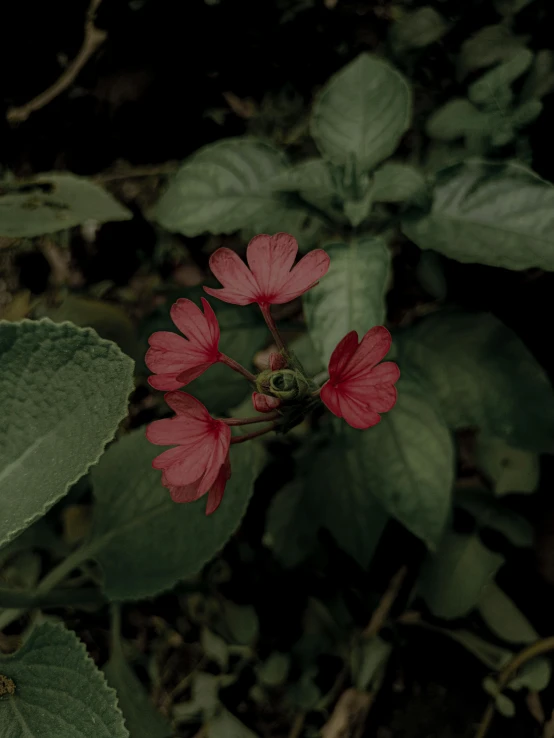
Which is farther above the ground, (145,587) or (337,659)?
(145,587)

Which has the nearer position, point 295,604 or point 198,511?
point 198,511

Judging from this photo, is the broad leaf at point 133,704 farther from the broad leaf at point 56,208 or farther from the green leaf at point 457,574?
the broad leaf at point 56,208

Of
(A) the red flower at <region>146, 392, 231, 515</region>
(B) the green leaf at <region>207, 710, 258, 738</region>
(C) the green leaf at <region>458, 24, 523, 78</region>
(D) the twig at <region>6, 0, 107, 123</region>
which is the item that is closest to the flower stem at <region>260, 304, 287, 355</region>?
(A) the red flower at <region>146, 392, 231, 515</region>

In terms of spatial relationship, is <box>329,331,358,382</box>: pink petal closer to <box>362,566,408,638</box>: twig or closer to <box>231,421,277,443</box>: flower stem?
<box>231,421,277,443</box>: flower stem

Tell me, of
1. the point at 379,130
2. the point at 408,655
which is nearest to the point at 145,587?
the point at 408,655

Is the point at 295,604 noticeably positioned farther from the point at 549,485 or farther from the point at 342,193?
the point at 342,193

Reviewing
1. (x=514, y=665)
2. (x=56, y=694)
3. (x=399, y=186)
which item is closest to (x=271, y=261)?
(x=399, y=186)

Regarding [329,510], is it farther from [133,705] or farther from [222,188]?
[222,188]

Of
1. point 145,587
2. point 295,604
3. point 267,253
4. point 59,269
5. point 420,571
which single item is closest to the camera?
point 267,253
